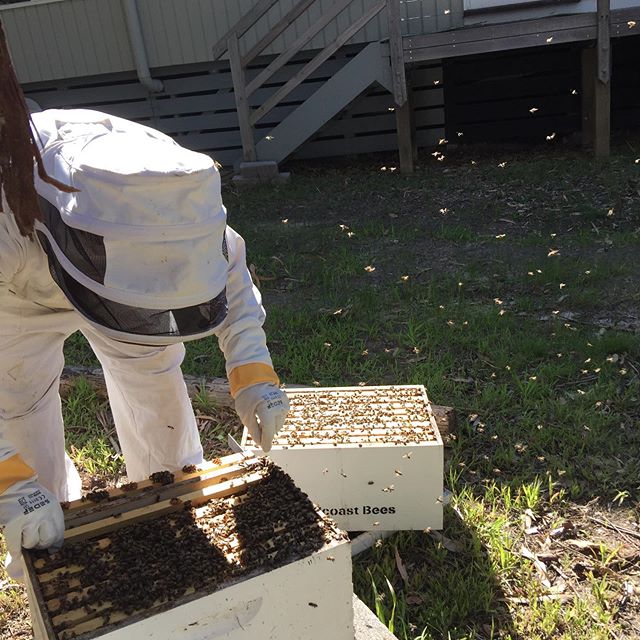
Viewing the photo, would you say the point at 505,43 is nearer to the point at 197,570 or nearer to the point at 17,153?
the point at 17,153

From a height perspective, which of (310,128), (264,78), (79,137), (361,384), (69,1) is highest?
Result: (69,1)

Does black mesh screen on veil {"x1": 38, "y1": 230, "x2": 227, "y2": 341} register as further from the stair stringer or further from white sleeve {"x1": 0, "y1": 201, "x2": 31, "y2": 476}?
the stair stringer

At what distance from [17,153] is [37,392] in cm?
108

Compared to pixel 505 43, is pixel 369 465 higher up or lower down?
lower down

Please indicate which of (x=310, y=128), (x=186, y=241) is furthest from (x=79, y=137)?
(x=310, y=128)

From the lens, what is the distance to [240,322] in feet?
8.05

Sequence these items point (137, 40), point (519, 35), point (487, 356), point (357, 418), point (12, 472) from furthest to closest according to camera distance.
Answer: point (137, 40), point (519, 35), point (487, 356), point (357, 418), point (12, 472)

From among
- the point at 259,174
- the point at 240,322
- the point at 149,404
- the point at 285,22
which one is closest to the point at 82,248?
the point at 240,322

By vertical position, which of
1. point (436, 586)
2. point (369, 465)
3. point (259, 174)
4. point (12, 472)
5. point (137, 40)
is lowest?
point (436, 586)

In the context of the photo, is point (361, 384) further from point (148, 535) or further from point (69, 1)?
point (69, 1)

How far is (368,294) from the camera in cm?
490

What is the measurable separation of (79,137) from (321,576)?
4.84 feet

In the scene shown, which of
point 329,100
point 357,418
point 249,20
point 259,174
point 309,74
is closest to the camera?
point 357,418

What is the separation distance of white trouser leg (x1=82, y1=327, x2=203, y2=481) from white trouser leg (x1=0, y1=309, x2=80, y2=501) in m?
0.17
